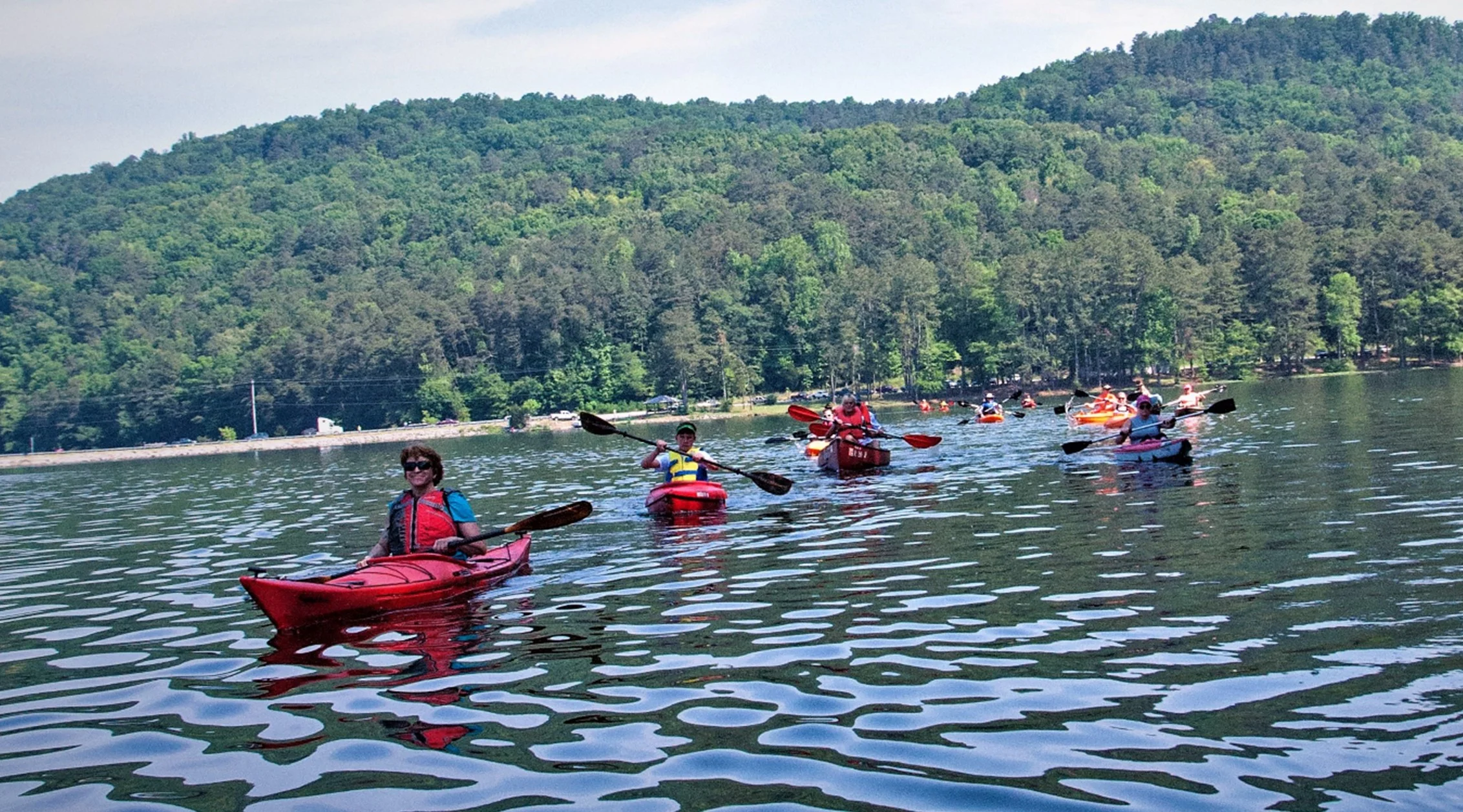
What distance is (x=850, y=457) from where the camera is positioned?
3178 centimetres

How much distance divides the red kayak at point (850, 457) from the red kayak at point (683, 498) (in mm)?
8037

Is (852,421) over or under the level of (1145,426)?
over

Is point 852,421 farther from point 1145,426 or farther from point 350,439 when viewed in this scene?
point 350,439

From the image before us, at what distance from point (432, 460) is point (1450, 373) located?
86.0m

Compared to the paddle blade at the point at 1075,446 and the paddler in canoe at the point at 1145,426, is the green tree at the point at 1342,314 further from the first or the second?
the paddle blade at the point at 1075,446

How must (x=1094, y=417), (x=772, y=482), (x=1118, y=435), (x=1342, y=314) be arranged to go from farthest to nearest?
(x=1342, y=314), (x=1094, y=417), (x=1118, y=435), (x=772, y=482)

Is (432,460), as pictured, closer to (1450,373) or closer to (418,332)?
(1450,373)

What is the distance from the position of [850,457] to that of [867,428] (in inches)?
49.5

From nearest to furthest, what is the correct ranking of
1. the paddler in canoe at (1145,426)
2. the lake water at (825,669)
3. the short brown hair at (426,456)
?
the lake water at (825,669), the short brown hair at (426,456), the paddler in canoe at (1145,426)

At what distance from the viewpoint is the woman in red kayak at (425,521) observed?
15906 mm

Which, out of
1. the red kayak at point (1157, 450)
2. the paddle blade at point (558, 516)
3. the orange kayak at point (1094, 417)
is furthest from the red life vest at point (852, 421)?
the orange kayak at point (1094, 417)

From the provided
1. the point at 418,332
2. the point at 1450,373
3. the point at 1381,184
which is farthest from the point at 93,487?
the point at 1381,184

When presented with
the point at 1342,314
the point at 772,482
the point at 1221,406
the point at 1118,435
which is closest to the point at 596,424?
the point at 772,482

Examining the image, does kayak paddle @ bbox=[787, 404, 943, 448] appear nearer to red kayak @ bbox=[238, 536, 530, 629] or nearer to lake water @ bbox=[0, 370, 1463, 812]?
lake water @ bbox=[0, 370, 1463, 812]
